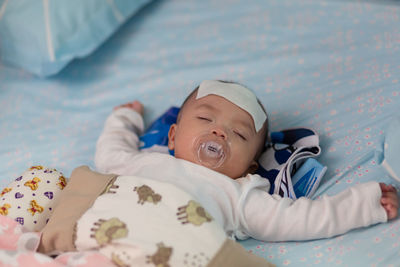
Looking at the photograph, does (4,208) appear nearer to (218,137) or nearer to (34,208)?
(34,208)

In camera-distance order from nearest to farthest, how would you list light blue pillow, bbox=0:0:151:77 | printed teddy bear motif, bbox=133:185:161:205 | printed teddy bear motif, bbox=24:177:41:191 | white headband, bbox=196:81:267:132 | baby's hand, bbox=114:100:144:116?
printed teddy bear motif, bbox=133:185:161:205
printed teddy bear motif, bbox=24:177:41:191
white headband, bbox=196:81:267:132
baby's hand, bbox=114:100:144:116
light blue pillow, bbox=0:0:151:77

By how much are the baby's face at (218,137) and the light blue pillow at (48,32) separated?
0.74 metres

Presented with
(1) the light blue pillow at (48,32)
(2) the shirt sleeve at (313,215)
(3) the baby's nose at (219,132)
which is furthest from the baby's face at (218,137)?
(1) the light blue pillow at (48,32)

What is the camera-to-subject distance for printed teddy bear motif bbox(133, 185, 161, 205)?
118 centimetres

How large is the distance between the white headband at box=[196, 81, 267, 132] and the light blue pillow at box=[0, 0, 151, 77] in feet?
2.33

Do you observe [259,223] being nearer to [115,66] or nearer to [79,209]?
[79,209]

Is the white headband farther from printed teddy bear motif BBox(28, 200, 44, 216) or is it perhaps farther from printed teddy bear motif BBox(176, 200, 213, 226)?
printed teddy bear motif BBox(28, 200, 44, 216)

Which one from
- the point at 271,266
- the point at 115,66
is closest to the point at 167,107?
the point at 115,66

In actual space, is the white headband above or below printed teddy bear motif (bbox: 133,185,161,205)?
above

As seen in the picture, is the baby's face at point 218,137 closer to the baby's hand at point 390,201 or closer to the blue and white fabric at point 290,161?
the blue and white fabric at point 290,161

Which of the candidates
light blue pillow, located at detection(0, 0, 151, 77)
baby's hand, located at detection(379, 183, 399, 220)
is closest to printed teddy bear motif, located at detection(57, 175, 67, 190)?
light blue pillow, located at detection(0, 0, 151, 77)

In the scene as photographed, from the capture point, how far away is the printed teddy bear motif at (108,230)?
1.10m

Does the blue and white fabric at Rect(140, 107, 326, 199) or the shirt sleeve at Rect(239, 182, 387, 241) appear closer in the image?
the shirt sleeve at Rect(239, 182, 387, 241)

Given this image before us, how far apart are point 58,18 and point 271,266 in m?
1.33
